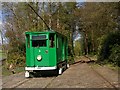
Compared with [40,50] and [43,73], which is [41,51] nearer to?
[40,50]

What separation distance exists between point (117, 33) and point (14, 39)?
11.0 m

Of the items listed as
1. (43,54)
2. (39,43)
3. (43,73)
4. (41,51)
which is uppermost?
(39,43)

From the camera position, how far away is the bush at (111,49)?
25000mm

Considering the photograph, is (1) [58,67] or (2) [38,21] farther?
(2) [38,21]

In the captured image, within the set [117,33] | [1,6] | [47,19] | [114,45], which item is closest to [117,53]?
[114,45]

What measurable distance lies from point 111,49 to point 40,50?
1033 centimetres

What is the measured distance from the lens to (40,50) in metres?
18.2

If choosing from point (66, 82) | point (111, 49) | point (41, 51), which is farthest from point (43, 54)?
point (111, 49)

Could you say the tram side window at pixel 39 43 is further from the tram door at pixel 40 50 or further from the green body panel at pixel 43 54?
the green body panel at pixel 43 54

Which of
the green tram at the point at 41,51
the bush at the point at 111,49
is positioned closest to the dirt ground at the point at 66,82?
the green tram at the point at 41,51

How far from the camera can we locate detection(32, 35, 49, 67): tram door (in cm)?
1794

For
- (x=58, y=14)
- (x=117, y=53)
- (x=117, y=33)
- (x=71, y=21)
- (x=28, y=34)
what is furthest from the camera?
(x=71, y=21)

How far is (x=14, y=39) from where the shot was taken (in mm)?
31891

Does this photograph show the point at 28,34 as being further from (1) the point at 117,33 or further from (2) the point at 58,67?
(1) the point at 117,33
